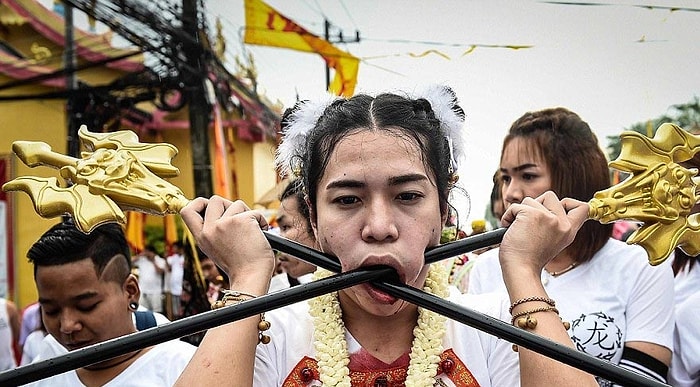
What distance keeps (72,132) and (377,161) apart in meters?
9.29

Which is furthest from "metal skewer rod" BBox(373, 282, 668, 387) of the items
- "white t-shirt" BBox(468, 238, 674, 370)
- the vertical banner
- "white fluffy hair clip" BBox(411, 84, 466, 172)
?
the vertical banner

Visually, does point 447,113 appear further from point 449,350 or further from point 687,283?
point 687,283

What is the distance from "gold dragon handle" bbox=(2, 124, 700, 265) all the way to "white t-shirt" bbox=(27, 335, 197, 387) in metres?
0.68

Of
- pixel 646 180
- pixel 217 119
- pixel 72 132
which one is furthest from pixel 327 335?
pixel 72 132

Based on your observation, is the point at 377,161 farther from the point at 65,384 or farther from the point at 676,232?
the point at 65,384

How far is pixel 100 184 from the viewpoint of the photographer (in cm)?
142

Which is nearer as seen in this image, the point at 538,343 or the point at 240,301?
the point at 538,343

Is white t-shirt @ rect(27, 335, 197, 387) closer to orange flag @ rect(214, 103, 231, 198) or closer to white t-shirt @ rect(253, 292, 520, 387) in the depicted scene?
white t-shirt @ rect(253, 292, 520, 387)

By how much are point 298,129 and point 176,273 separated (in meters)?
7.83

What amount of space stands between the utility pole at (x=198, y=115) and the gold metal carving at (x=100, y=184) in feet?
22.1

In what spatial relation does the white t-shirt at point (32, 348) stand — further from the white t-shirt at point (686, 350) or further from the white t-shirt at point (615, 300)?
the white t-shirt at point (686, 350)

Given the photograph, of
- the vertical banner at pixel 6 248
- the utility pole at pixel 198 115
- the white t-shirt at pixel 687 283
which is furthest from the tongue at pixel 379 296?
the vertical banner at pixel 6 248

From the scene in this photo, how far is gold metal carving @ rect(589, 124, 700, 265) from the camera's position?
147cm

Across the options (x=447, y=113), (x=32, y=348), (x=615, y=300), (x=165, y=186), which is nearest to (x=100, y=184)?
(x=165, y=186)
